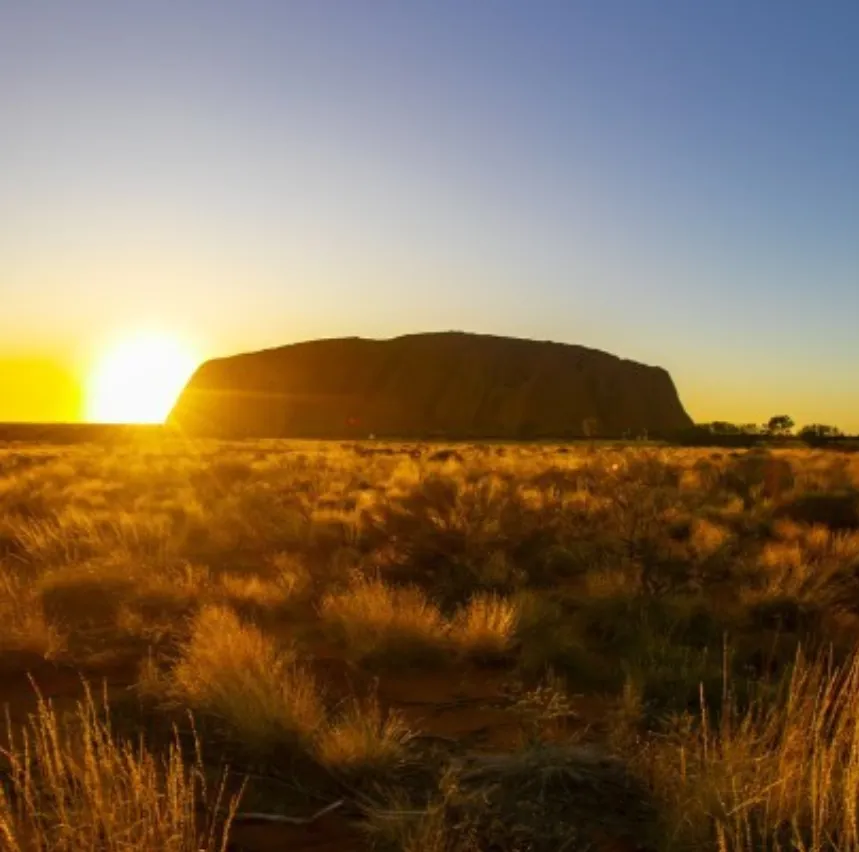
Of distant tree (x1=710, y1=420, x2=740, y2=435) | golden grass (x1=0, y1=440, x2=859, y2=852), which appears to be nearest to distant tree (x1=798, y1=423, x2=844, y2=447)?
distant tree (x1=710, y1=420, x2=740, y2=435)

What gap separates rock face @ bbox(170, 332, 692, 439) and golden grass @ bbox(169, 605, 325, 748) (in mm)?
102763

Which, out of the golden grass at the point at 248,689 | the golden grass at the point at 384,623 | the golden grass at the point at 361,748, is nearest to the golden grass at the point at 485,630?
the golden grass at the point at 384,623

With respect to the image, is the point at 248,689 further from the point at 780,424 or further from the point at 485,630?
the point at 780,424

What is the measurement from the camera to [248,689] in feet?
18.2

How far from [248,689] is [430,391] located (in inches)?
4488

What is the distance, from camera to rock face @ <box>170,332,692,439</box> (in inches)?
4574

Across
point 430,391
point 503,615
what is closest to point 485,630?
point 503,615

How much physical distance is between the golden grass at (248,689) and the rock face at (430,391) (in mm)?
102763

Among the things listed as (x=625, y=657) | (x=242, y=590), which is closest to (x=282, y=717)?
(x=625, y=657)

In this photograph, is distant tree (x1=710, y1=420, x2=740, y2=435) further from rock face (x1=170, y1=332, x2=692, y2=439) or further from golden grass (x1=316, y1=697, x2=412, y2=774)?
golden grass (x1=316, y1=697, x2=412, y2=774)

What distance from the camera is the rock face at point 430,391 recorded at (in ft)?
381

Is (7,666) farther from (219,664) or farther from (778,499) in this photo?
(778,499)

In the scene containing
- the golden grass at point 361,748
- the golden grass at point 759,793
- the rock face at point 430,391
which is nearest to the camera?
the golden grass at point 759,793

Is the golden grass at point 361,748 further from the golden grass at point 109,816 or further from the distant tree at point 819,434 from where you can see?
the distant tree at point 819,434
